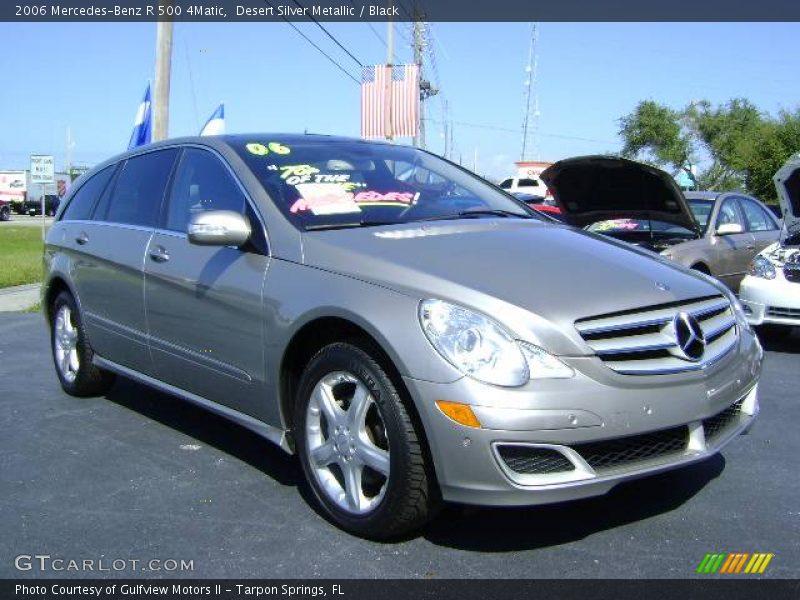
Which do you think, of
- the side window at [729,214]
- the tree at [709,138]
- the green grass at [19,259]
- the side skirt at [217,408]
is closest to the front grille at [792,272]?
the side window at [729,214]

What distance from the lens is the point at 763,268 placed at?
767cm

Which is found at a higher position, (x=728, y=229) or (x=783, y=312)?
(x=728, y=229)

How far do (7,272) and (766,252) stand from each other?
12303 mm

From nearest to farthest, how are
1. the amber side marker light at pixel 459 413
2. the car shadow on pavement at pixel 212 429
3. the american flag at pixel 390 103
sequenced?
1. the amber side marker light at pixel 459 413
2. the car shadow on pavement at pixel 212 429
3. the american flag at pixel 390 103

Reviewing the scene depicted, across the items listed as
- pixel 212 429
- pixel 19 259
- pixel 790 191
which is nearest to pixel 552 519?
pixel 212 429

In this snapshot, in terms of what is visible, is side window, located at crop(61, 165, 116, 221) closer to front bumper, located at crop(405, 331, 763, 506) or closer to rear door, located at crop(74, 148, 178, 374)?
rear door, located at crop(74, 148, 178, 374)

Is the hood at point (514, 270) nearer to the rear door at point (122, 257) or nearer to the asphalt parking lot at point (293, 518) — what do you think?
the asphalt parking lot at point (293, 518)

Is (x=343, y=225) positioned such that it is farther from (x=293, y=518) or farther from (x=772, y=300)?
(x=772, y=300)

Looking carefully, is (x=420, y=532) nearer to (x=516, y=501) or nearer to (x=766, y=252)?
(x=516, y=501)

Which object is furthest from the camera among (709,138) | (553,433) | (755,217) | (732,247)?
(709,138)

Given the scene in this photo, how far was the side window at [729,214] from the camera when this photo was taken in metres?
9.30

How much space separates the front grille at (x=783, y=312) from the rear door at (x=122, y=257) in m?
5.30

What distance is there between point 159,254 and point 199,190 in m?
0.40

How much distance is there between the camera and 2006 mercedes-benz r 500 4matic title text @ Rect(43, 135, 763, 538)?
117 inches
